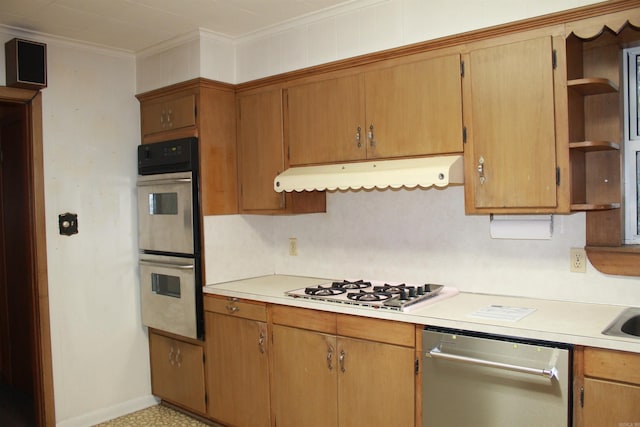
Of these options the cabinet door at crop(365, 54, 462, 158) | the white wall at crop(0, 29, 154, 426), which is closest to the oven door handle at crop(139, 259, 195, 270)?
the white wall at crop(0, 29, 154, 426)

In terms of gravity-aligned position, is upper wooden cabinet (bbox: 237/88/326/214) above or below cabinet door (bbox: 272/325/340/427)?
above

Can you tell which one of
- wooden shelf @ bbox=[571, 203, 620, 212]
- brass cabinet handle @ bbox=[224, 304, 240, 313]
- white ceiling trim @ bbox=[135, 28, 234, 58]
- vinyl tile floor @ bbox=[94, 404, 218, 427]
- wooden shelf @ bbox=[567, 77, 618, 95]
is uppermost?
white ceiling trim @ bbox=[135, 28, 234, 58]

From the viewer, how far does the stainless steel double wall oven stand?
3221 mm

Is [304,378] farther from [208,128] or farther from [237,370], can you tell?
[208,128]

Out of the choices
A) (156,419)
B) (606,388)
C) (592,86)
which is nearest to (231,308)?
(156,419)

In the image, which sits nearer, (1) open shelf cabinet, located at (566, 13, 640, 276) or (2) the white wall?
(1) open shelf cabinet, located at (566, 13, 640, 276)

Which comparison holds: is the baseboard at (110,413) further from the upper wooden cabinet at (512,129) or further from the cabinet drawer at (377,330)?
the upper wooden cabinet at (512,129)

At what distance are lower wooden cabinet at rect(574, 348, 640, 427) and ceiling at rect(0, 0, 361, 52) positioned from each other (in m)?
2.11

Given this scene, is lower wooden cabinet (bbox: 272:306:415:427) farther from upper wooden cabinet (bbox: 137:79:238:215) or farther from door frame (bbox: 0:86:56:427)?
door frame (bbox: 0:86:56:427)

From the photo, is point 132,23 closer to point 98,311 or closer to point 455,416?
point 98,311

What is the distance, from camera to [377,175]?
255cm

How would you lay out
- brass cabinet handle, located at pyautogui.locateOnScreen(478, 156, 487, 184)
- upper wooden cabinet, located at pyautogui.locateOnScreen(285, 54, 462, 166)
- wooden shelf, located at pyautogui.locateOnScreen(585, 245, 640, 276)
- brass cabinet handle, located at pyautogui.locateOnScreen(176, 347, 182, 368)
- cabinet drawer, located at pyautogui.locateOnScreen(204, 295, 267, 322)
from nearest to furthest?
wooden shelf, located at pyautogui.locateOnScreen(585, 245, 640, 276) → brass cabinet handle, located at pyautogui.locateOnScreen(478, 156, 487, 184) → upper wooden cabinet, located at pyautogui.locateOnScreen(285, 54, 462, 166) → cabinet drawer, located at pyautogui.locateOnScreen(204, 295, 267, 322) → brass cabinet handle, located at pyautogui.locateOnScreen(176, 347, 182, 368)

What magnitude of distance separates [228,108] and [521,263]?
206 cm

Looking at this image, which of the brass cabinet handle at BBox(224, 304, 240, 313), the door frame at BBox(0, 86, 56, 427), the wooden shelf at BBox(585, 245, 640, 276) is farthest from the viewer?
the door frame at BBox(0, 86, 56, 427)
